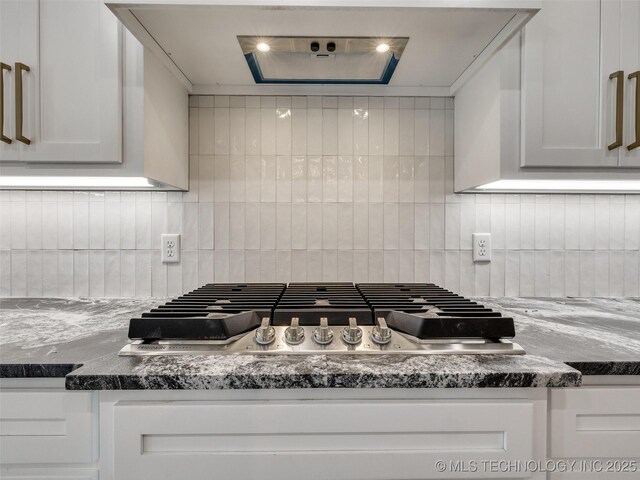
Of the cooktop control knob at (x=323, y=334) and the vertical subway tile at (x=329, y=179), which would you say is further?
the vertical subway tile at (x=329, y=179)

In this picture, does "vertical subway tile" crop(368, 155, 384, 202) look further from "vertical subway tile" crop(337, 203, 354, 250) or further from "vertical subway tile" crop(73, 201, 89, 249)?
"vertical subway tile" crop(73, 201, 89, 249)

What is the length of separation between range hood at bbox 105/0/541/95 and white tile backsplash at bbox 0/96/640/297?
0.34 ft

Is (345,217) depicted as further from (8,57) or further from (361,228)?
(8,57)

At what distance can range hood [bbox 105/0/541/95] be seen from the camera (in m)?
0.87

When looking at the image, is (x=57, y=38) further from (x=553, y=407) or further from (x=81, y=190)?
(x=553, y=407)

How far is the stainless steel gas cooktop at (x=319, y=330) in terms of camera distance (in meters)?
0.73

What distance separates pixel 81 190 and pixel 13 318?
0.52 m

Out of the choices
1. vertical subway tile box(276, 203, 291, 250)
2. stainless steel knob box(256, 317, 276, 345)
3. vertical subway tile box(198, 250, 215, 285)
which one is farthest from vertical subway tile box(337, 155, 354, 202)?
stainless steel knob box(256, 317, 276, 345)

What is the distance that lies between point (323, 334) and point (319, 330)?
0.5 inches

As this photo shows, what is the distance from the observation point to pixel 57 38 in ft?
3.33

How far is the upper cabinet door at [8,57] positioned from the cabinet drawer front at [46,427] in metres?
0.72

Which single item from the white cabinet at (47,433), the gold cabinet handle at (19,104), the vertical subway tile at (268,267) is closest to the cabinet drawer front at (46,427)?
the white cabinet at (47,433)

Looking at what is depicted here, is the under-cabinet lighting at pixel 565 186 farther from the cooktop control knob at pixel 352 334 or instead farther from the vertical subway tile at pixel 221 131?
the vertical subway tile at pixel 221 131

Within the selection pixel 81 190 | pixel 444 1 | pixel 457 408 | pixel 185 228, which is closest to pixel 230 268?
pixel 185 228
